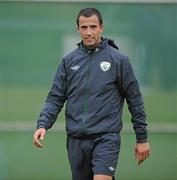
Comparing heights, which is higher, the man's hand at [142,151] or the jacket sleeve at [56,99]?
the jacket sleeve at [56,99]

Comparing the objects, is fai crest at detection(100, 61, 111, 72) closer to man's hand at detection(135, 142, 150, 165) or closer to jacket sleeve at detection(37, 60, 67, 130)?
jacket sleeve at detection(37, 60, 67, 130)

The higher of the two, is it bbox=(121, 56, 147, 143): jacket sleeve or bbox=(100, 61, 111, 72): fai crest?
bbox=(100, 61, 111, 72): fai crest

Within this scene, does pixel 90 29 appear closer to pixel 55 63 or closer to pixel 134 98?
pixel 134 98

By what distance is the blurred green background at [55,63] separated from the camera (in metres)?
8.10

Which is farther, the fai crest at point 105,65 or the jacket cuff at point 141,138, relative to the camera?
the jacket cuff at point 141,138

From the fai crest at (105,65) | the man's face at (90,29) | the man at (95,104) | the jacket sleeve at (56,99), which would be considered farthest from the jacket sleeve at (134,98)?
the jacket sleeve at (56,99)

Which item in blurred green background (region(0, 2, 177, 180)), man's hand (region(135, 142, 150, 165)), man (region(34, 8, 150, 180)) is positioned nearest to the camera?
man (region(34, 8, 150, 180))

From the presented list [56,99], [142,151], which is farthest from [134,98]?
[56,99]

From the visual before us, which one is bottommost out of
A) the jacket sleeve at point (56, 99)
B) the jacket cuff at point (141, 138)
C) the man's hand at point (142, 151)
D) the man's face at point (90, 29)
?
the man's hand at point (142, 151)

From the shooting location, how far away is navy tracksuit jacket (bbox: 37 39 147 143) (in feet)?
18.2

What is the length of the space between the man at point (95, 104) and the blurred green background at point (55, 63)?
2450 mm

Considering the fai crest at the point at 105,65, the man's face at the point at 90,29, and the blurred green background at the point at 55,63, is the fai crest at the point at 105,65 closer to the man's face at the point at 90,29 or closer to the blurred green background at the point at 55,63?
the man's face at the point at 90,29

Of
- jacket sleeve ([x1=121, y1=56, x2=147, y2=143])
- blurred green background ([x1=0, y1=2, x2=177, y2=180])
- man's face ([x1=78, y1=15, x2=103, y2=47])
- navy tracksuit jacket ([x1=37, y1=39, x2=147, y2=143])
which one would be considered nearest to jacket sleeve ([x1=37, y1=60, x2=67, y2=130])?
navy tracksuit jacket ([x1=37, y1=39, x2=147, y2=143])

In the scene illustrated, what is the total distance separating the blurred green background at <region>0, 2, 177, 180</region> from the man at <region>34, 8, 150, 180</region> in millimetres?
2450
